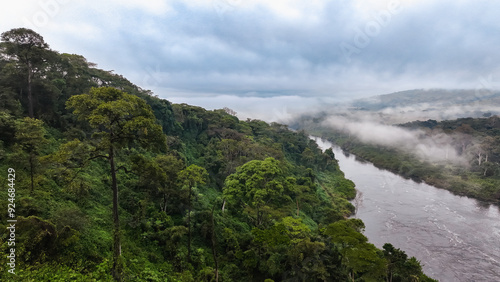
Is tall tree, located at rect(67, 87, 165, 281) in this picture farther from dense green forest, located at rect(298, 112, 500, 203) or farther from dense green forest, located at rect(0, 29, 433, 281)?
dense green forest, located at rect(298, 112, 500, 203)

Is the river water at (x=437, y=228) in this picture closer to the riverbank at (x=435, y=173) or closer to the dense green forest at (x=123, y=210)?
the riverbank at (x=435, y=173)

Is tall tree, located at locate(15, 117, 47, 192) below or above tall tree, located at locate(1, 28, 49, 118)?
below

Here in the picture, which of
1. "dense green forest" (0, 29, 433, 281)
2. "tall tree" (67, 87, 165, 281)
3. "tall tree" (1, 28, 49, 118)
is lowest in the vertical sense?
"dense green forest" (0, 29, 433, 281)

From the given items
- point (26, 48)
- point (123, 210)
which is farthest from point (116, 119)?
point (26, 48)

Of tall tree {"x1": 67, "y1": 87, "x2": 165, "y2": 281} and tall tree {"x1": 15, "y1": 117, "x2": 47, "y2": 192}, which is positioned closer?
tall tree {"x1": 67, "y1": 87, "x2": 165, "y2": 281}

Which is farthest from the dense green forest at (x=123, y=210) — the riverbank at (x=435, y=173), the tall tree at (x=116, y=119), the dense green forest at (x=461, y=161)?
the dense green forest at (x=461, y=161)

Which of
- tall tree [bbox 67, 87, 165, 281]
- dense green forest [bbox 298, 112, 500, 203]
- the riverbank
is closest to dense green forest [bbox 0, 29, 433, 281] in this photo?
tall tree [bbox 67, 87, 165, 281]

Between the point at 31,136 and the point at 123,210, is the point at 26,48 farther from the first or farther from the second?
the point at 123,210

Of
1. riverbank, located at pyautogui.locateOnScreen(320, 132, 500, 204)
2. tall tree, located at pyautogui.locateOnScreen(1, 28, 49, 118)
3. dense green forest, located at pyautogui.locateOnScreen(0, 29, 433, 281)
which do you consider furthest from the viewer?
riverbank, located at pyautogui.locateOnScreen(320, 132, 500, 204)
